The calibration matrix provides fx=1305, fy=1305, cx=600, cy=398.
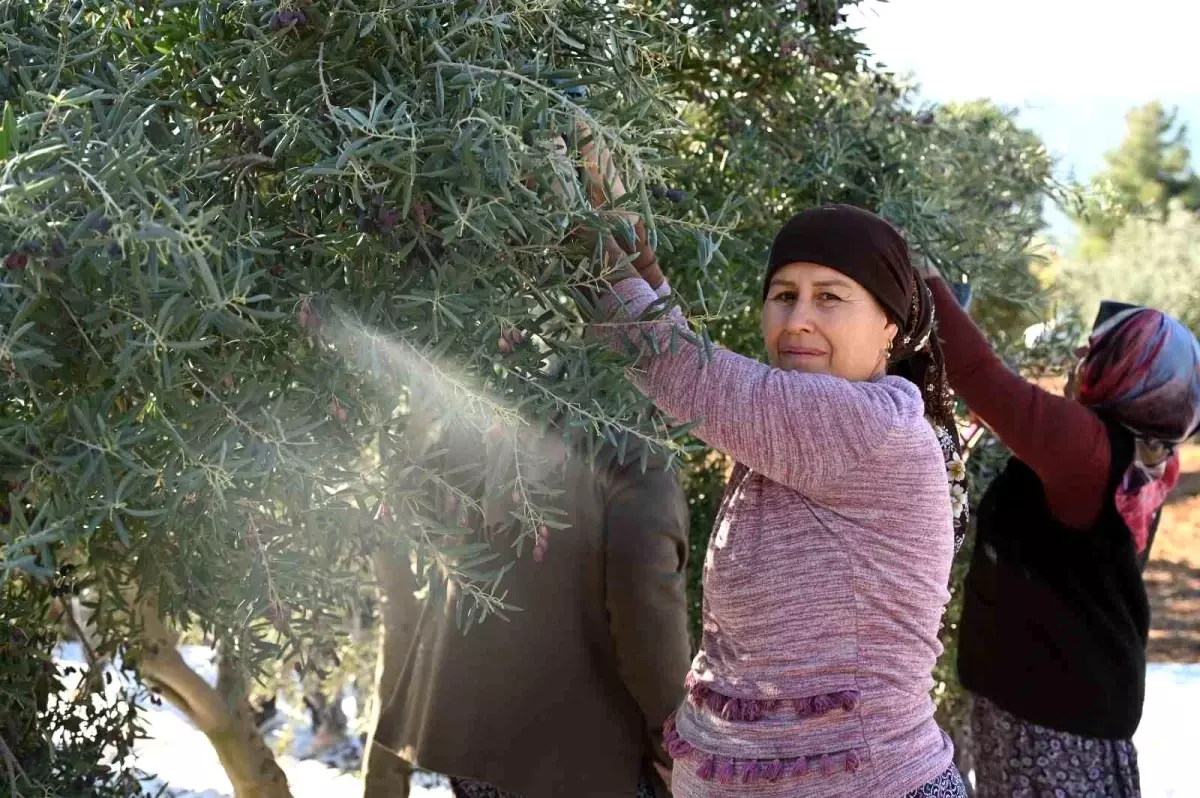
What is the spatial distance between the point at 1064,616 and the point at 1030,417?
0.53 m

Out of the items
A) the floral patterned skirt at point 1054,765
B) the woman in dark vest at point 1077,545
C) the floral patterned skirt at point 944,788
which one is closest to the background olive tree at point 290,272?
the floral patterned skirt at point 944,788

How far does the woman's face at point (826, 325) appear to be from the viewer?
1.95 metres

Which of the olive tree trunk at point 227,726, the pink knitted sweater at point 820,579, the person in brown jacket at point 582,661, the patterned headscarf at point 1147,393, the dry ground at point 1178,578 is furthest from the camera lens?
the dry ground at point 1178,578

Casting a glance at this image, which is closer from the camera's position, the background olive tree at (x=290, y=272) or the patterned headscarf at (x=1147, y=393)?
the background olive tree at (x=290, y=272)

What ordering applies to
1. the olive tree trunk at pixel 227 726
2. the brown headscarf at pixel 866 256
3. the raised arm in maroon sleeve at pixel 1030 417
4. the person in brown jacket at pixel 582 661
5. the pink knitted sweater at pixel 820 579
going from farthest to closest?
the olive tree trunk at pixel 227 726, the raised arm in maroon sleeve at pixel 1030 417, the person in brown jacket at pixel 582 661, the brown headscarf at pixel 866 256, the pink knitted sweater at pixel 820 579

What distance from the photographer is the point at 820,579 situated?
1.90 m

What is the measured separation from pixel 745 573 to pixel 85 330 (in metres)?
1.02

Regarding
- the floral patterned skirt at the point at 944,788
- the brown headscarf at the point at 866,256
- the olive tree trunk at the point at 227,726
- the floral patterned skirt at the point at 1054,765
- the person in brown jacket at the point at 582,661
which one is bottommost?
the olive tree trunk at the point at 227,726

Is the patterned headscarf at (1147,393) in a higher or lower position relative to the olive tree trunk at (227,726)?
higher

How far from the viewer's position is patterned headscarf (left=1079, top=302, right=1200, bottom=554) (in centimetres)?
304

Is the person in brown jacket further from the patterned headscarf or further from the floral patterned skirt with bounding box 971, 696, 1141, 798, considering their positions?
the patterned headscarf

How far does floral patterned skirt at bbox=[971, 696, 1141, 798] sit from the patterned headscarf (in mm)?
494

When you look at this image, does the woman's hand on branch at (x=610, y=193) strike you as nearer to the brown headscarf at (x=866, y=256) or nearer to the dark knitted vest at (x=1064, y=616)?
the brown headscarf at (x=866, y=256)

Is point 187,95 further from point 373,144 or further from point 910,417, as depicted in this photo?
point 910,417
